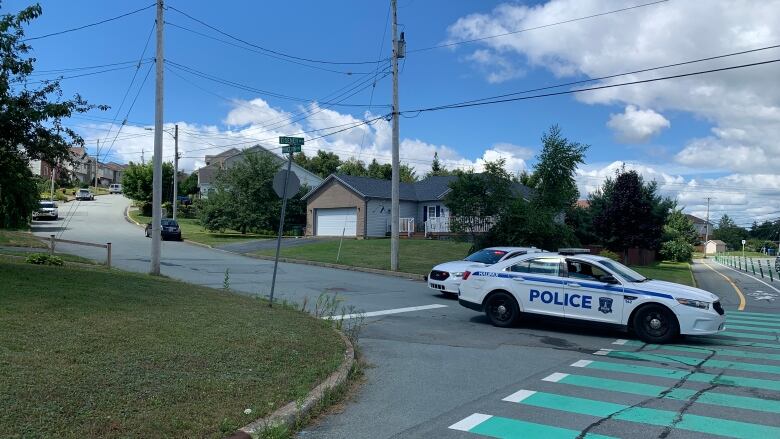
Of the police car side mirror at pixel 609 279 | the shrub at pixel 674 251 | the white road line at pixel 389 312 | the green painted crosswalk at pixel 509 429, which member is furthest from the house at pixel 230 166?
the shrub at pixel 674 251

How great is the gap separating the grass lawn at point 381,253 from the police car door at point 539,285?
12.1 meters

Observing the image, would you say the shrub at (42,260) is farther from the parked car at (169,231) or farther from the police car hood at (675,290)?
the parked car at (169,231)

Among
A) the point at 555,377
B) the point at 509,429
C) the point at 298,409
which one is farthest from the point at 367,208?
the point at 509,429

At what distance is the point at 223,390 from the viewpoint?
5750 mm

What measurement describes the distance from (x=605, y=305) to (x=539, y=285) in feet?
4.07

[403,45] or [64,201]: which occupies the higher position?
[403,45]

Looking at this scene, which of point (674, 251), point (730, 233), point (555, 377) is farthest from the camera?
point (730, 233)

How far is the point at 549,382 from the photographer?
7328 millimetres

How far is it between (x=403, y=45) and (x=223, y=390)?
20.3m

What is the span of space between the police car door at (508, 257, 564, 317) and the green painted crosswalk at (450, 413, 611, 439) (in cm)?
544

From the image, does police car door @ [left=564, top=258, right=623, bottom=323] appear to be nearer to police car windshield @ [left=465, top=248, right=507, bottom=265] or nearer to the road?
the road

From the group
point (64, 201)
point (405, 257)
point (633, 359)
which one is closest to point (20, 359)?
point (633, 359)

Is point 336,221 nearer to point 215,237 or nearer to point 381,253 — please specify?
point 215,237

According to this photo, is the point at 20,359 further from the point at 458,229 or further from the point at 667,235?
the point at 667,235
